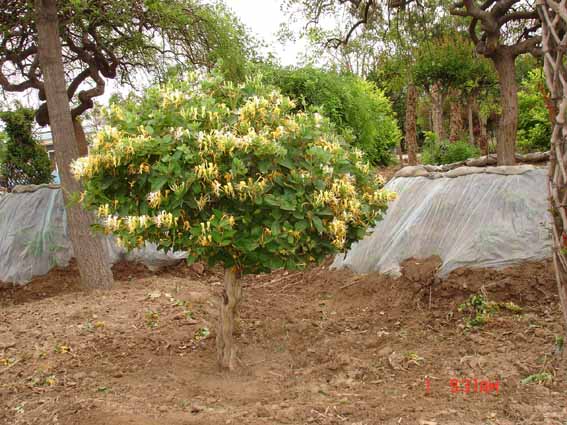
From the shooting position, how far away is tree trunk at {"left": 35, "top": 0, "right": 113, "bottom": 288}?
20.8 feet

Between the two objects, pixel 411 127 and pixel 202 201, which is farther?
pixel 411 127

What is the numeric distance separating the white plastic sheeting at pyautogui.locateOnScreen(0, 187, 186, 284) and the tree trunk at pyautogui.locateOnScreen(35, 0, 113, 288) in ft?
4.97

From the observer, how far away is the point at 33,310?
575 centimetres

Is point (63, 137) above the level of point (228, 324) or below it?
above

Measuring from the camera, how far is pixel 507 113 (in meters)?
8.09

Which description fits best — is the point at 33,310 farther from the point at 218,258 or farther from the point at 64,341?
the point at 218,258

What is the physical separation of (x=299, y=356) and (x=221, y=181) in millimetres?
1860

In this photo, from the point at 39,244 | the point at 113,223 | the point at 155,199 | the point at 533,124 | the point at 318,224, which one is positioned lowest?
the point at 39,244

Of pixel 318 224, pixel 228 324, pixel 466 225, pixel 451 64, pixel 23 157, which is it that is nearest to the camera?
pixel 318 224

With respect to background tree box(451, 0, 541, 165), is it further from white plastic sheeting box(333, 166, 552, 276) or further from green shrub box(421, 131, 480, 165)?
green shrub box(421, 131, 480, 165)

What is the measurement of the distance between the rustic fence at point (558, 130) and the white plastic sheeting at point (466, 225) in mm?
1883

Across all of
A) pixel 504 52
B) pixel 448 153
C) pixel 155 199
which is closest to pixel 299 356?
pixel 155 199

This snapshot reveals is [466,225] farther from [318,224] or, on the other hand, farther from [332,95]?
[332,95]

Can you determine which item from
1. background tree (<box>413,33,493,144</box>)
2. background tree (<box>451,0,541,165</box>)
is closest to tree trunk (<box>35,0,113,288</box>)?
background tree (<box>451,0,541,165</box>)
